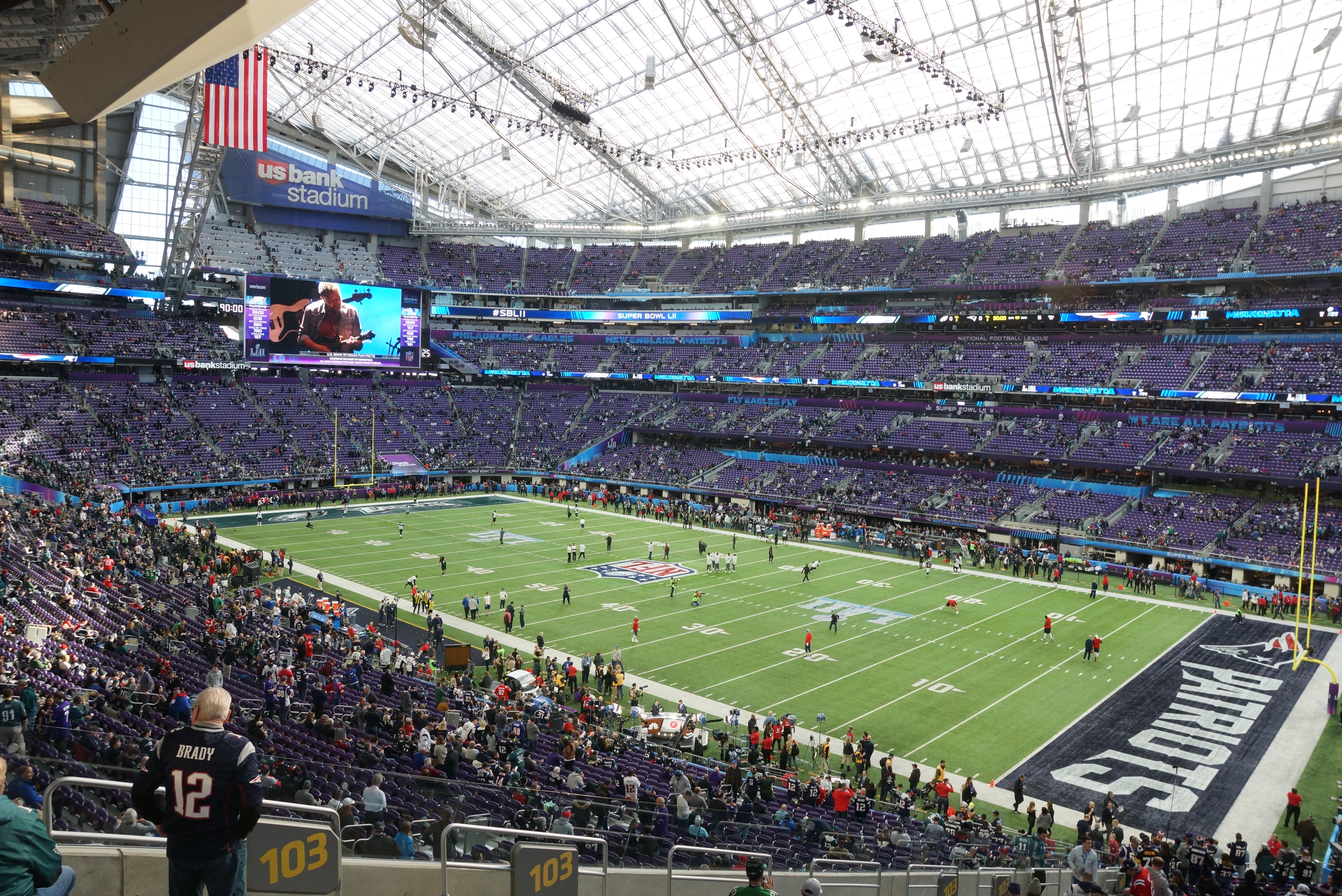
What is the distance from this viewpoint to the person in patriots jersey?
12.9ft

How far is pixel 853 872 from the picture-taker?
10.6m

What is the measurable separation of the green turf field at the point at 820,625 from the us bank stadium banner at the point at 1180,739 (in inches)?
29.1

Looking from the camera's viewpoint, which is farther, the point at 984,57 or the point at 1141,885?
the point at 984,57

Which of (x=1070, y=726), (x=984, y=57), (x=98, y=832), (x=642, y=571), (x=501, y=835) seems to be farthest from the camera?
(x=984, y=57)

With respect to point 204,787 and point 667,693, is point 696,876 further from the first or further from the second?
point 667,693

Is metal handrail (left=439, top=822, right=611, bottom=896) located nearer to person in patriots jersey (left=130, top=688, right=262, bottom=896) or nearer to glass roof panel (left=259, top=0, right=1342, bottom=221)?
person in patriots jersey (left=130, top=688, right=262, bottom=896)

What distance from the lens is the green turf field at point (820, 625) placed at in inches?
904

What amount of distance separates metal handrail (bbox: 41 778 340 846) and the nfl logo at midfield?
1201 inches

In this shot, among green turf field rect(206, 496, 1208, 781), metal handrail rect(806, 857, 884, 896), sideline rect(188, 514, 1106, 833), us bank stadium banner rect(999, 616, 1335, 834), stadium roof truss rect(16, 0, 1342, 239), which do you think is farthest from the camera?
stadium roof truss rect(16, 0, 1342, 239)

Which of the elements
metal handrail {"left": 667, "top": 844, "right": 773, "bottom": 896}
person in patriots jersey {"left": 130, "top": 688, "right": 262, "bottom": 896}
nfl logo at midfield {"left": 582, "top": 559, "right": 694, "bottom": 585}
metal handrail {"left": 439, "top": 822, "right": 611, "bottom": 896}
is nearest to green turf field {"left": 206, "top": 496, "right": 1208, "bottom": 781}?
nfl logo at midfield {"left": 582, "top": 559, "right": 694, "bottom": 585}

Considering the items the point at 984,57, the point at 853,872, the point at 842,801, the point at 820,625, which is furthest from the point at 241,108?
the point at 853,872

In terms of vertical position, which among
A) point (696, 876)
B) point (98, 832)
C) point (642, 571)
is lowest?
point (642, 571)

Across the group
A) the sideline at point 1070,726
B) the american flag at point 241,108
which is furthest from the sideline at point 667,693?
the american flag at point 241,108

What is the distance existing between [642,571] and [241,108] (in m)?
25.6
